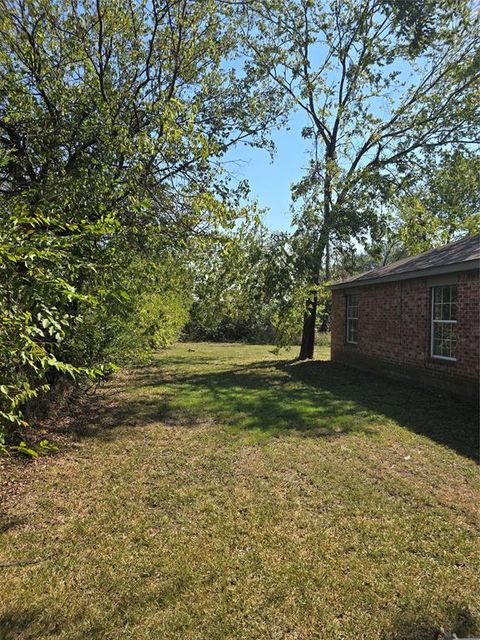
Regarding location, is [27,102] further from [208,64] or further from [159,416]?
[159,416]

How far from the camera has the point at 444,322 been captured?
918cm

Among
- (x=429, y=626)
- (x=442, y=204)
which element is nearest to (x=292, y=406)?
(x=429, y=626)

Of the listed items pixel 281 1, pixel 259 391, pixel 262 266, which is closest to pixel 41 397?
pixel 259 391

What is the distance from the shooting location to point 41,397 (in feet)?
21.5

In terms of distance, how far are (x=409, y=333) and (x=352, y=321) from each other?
401cm

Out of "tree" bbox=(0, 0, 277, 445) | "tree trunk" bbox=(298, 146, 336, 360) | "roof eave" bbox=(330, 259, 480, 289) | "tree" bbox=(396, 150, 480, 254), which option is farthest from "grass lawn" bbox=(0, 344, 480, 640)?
"tree" bbox=(396, 150, 480, 254)

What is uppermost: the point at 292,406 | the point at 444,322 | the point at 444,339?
the point at 444,322

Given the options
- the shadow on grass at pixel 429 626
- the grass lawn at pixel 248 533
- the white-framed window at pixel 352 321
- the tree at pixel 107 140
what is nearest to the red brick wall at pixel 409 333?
the white-framed window at pixel 352 321

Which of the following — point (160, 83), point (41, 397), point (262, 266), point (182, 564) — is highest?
point (160, 83)

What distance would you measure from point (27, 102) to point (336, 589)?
6447 mm

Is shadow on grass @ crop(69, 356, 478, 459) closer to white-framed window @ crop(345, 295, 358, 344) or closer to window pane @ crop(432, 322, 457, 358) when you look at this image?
window pane @ crop(432, 322, 457, 358)

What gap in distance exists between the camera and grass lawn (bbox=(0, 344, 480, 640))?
2.68 metres

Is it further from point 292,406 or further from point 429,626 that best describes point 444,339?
point 429,626

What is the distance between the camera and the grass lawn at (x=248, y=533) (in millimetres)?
2684
